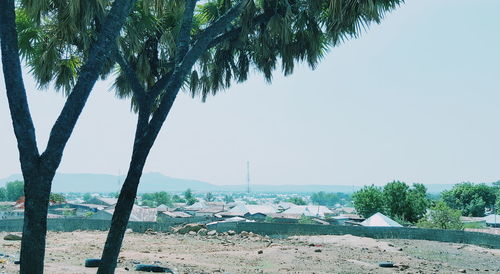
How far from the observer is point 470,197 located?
2662 inches

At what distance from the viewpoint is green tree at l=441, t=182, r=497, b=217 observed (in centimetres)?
6710

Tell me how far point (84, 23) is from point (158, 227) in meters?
14.4

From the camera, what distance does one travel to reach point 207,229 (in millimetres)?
19078

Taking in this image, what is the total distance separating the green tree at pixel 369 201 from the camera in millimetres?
42688

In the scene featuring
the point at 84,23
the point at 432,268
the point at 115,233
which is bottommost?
the point at 432,268

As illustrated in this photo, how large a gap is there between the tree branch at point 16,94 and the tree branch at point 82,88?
0.18 m

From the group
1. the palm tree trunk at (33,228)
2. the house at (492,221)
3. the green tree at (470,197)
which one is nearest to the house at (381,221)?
the palm tree trunk at (33,228)

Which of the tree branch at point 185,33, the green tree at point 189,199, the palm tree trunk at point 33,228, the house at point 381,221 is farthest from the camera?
the green tree at point 189,199

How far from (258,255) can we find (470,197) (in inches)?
2469

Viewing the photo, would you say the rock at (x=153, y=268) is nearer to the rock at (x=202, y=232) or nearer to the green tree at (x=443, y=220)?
the rock at (x=202, y=232)

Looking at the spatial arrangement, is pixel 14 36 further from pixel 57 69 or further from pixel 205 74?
pixel 205 74

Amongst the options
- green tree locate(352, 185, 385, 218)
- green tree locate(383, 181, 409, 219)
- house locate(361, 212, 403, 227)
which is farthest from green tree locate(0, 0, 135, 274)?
green tree locate(352, 185, 385, 218)

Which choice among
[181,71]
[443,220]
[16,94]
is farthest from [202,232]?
[443,220]

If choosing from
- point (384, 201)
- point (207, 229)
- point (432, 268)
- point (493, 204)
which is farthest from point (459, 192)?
point (432, 268)
